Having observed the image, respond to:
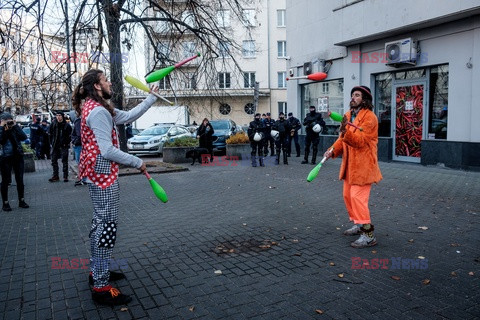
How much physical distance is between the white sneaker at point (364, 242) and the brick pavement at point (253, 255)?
12 centimetres

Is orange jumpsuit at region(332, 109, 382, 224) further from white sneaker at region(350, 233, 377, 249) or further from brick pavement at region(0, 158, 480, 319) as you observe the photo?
brick pavement at region(0, 158, 480, 319)

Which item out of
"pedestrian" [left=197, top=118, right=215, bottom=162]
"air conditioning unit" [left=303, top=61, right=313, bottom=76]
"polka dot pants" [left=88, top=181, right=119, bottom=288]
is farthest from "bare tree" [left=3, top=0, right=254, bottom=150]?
"polka dot pants" [left=88, top=181, right=119, bottom=288]

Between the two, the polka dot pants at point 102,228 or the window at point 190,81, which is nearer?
the polka dot pants at point 102,228

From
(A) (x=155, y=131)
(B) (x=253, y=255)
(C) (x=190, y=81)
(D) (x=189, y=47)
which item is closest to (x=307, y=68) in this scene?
(D) (x=189, y=47)

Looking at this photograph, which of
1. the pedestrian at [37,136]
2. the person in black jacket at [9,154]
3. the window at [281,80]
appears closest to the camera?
the person in black jacket at [9,154]

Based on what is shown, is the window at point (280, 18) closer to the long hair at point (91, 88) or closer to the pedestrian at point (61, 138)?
the pedestrian at point (61, 138)

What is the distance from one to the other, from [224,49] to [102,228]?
10.2 metres

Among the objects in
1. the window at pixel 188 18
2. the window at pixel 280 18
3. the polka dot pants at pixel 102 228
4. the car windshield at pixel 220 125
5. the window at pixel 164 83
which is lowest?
the polka dot pants at pixel 102 228

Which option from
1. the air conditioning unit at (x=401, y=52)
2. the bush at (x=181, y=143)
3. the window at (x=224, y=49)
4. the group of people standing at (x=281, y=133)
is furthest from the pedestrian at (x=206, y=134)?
the air conditioning unit at (x=401, y=52)

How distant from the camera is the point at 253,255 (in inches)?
199

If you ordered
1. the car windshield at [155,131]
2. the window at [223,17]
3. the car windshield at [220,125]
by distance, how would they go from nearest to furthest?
the window at [223,17] < the car windshield at [220,125] < the car windshield at [155,131]

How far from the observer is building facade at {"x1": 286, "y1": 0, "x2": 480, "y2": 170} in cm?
1169

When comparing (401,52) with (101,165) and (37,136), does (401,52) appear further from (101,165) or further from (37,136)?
(37,136)

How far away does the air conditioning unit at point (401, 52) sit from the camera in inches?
511
